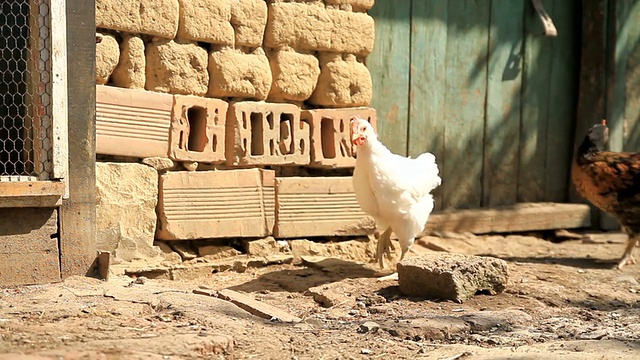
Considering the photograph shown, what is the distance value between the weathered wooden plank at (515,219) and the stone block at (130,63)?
2.72 meters

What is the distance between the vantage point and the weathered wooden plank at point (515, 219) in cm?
741

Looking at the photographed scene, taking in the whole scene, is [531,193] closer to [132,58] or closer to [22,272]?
[132,58]

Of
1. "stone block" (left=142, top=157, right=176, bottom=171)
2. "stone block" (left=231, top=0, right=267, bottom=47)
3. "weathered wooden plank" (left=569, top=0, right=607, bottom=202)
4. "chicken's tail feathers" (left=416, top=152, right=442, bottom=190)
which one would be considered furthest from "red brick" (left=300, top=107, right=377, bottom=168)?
"weathered wooden plank" (left=569, top=0, right=607, bottom=202)

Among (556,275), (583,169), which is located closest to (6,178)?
(556,275)

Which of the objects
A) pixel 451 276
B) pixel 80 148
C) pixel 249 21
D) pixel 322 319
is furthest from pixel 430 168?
pixel 80 148

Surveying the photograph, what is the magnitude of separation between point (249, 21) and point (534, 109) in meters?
2.97

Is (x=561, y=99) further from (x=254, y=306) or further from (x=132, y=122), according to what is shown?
(x=254, y=306)

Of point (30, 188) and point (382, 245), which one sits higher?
point (30, 188)

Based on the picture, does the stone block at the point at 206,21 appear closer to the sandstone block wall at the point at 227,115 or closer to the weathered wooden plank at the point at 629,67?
the sandstone block wall at the point at 227,115

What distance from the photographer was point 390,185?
19.4 ft

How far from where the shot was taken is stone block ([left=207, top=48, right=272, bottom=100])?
19.7 ft

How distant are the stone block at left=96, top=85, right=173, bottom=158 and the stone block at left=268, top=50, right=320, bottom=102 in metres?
0.82

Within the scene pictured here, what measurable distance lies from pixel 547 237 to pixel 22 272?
4640 mm

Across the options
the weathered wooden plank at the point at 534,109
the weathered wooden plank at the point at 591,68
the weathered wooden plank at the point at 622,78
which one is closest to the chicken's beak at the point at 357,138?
the weathered wooden plank at the point at 534,109
